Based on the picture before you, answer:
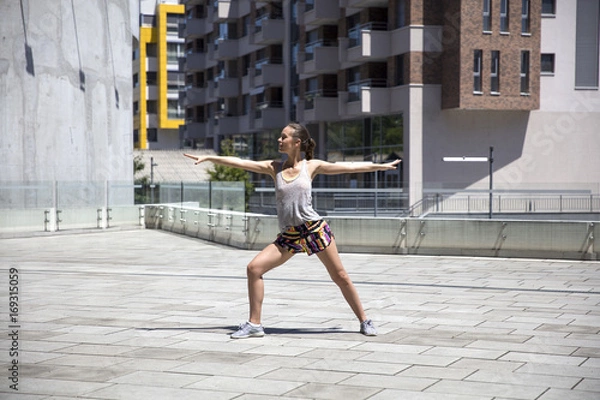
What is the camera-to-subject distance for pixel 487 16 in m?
43.9

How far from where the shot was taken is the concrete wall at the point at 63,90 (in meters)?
27.2

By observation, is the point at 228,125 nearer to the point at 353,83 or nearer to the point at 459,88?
the point at 353,83

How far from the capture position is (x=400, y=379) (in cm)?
644

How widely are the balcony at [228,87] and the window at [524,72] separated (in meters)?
28.1

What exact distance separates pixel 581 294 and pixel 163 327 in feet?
18.1

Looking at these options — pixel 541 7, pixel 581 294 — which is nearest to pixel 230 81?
pixel 541 7

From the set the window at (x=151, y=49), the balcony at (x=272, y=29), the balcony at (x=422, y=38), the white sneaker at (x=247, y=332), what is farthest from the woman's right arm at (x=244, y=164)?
the window at (x=151, y=49)

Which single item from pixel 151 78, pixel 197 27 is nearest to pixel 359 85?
pixel 197 27

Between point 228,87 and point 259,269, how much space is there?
202ft

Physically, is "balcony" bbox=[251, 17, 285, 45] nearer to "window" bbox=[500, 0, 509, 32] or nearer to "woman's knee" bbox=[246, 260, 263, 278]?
"window" bbox=[500, 0, 509, 32]

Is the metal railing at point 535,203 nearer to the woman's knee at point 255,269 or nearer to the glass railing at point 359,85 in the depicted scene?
the glass railing at point 359,85

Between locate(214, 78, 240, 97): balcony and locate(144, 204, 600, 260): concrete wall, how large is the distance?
163ft

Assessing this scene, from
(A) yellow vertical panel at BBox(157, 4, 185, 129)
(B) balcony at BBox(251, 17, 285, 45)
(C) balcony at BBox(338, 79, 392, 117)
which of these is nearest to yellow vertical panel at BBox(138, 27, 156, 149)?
(A) yellow vertical panel at BBox(157, 4, 185, 129)

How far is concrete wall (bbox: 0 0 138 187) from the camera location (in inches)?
Result: 1073
